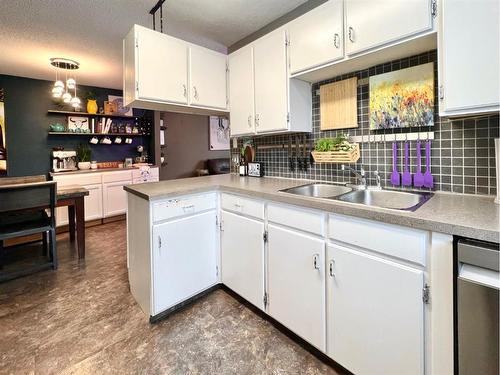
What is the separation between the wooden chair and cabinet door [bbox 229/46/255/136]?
1846mm

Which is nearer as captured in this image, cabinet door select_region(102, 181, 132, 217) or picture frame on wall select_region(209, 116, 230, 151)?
cabinet door select_region(102, 181, 132, 217)

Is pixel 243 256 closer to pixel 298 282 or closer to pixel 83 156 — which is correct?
pixel 298 282

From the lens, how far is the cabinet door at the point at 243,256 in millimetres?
1777

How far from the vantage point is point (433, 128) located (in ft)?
A: 5.02

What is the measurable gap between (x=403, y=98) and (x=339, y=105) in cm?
44

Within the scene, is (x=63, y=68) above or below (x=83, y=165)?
above

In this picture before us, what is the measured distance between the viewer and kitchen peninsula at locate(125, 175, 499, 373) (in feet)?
3.32

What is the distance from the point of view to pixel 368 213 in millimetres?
1158

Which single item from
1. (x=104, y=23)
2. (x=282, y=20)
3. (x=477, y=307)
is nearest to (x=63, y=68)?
(x=104, y=23)

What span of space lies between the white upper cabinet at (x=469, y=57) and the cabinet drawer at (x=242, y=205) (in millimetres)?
1094

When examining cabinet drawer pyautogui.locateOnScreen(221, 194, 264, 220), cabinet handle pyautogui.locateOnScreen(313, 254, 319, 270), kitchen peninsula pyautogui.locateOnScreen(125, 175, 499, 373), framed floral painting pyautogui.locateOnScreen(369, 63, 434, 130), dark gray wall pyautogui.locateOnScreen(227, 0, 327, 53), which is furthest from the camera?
dark gray wall pyautogui.locateOnScreen(227, 0, 327, 53)

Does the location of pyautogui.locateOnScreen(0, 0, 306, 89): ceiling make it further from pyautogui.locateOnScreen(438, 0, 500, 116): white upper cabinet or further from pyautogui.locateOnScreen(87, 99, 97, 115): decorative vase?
pyautogui.locateOnScreen(438, 0, 500, 116): white upper cabinet

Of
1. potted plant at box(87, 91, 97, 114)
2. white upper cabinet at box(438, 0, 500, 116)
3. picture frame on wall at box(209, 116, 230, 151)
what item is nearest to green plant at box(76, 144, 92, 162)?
potted plant at box(87, 91, 97, 114)

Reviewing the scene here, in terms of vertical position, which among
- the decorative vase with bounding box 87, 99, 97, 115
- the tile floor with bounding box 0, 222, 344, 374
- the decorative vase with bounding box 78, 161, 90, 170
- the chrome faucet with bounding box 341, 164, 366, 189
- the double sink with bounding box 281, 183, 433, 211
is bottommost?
the tile floor with bounding box 0, 222, 344, 374
